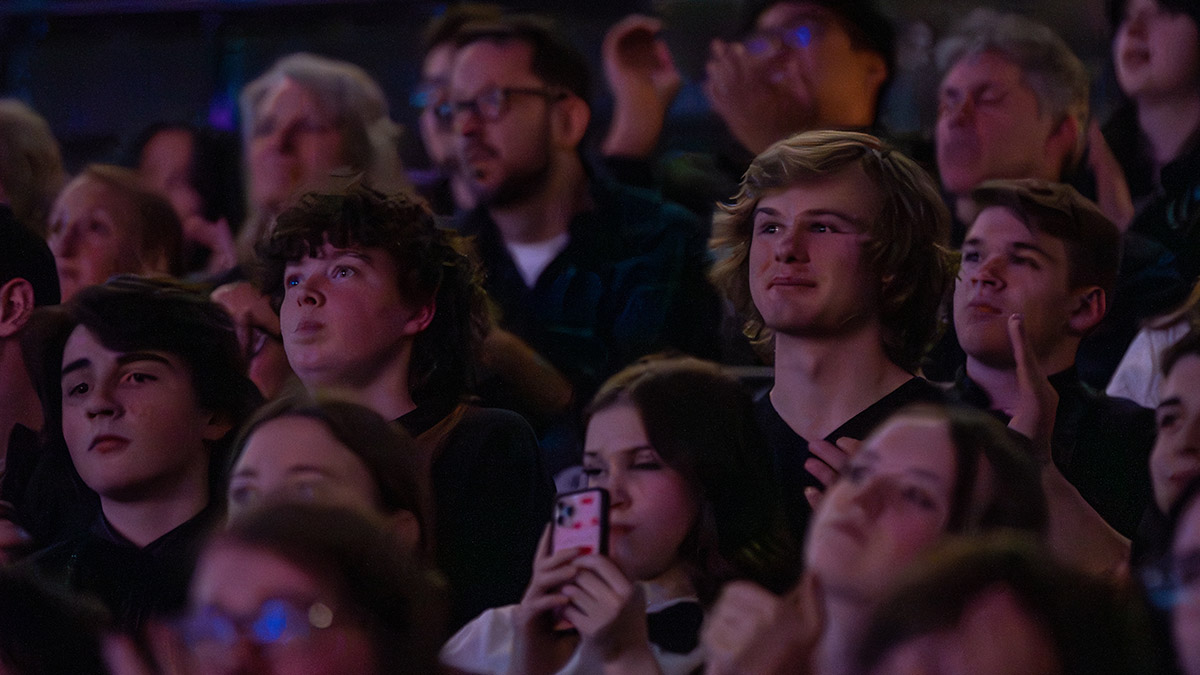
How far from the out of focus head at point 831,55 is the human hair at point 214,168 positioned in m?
1.22

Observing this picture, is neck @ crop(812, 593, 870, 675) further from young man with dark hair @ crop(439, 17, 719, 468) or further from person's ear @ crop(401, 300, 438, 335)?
young man with dark hair @ crop(439, 17, 719, 468)

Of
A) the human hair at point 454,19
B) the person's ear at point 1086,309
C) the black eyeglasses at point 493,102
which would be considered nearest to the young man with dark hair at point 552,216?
the black eyeglasses at point 493,102

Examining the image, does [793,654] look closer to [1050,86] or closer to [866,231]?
[866,231]

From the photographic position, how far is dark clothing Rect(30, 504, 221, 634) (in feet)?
6.91

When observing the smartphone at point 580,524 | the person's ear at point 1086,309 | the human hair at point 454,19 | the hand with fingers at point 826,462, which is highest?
the human hair at point 454,19

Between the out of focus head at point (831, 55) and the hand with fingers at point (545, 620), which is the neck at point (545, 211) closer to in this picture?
the out of focus head at point (831, 55)

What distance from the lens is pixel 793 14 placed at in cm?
273

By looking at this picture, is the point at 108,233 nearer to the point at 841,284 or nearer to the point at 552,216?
the point at 552,216

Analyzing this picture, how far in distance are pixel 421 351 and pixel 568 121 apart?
826 mm

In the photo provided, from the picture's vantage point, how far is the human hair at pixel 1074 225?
217 centimetres

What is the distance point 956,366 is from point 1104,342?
245 millimetres

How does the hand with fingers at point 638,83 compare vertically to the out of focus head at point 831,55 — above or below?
below

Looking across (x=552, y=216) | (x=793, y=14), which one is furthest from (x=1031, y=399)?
(x=552, y=216)

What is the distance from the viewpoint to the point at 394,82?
3.43m
